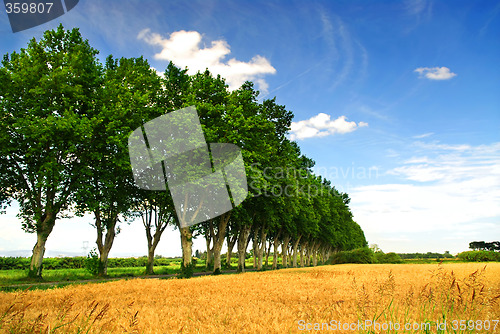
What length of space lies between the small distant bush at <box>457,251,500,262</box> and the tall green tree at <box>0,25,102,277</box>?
6695cm

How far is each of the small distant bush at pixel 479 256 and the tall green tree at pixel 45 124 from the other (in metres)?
67.0

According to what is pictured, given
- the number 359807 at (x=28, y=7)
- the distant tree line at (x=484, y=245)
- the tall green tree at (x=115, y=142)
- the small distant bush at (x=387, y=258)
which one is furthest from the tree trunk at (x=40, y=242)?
the distant tree line at (x=484, y=245)

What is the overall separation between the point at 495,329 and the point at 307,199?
3845cm

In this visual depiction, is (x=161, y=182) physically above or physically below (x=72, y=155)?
below

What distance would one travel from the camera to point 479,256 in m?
60.6

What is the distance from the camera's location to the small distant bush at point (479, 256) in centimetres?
5912

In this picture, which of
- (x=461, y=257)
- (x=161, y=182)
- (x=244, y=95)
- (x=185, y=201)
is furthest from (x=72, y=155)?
(x=461, y=257)

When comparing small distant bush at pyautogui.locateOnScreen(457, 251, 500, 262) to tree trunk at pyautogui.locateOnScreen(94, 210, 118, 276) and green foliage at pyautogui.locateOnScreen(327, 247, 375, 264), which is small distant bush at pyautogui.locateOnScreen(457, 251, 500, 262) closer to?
green foliage at pyautogui.locateOnScreen(327, 247, 375, 264)

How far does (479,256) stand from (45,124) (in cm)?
7058

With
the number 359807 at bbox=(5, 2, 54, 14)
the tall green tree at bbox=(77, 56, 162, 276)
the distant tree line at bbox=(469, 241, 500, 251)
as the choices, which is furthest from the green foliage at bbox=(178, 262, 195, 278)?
the distant tree line at bbox=(469, 241, 500, 251)

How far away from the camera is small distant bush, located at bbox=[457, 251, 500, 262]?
2327 inches

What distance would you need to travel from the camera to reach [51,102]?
94.4 feet

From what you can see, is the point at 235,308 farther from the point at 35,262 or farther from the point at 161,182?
the point at 35,262

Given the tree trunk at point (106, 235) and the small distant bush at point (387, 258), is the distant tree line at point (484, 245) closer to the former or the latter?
the small distant bush at point (387, 258)
